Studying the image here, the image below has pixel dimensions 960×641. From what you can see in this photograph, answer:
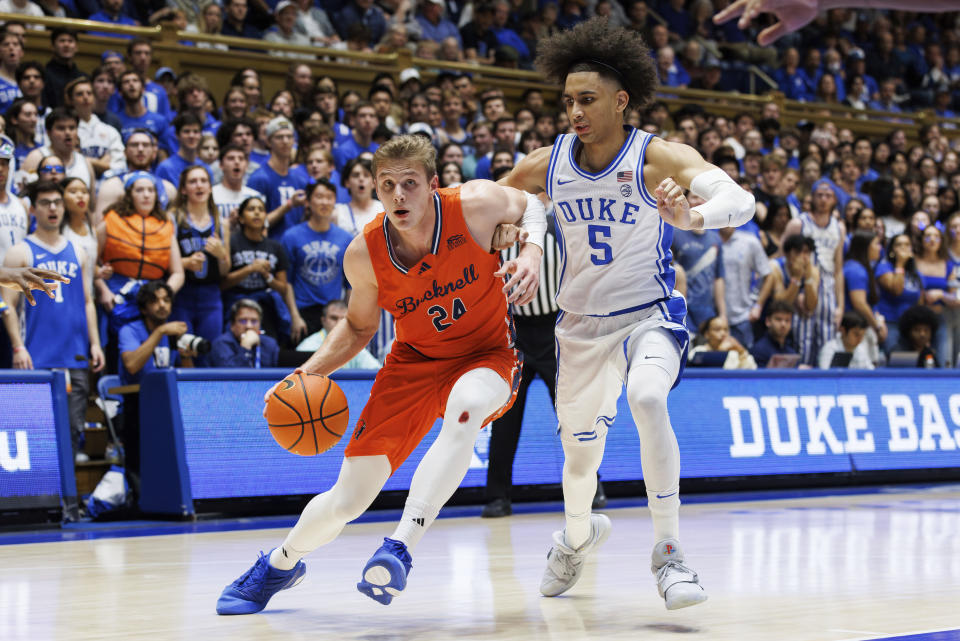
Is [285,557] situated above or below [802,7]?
below

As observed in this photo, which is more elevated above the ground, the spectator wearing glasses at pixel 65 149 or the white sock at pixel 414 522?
the spectator wearing glasses at pixel 65 149

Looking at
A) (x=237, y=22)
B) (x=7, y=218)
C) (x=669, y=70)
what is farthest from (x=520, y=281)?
(x=669, y=70)

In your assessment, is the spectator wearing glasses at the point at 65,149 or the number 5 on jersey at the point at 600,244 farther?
the spectator wearing glasses at the point at 65,149

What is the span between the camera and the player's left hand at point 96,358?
9.17 metres

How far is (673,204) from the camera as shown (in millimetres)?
4645

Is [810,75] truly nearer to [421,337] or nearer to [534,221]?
[534,221]

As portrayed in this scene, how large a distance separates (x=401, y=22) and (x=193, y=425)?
352 inches

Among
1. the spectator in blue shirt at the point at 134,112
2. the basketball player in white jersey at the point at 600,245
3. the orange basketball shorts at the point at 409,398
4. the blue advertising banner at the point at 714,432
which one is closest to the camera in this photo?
the orange basketball shorts at the point at 409,398

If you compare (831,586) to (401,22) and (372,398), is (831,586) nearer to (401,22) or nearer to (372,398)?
(372,398)

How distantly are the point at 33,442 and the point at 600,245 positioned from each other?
15.4 feet

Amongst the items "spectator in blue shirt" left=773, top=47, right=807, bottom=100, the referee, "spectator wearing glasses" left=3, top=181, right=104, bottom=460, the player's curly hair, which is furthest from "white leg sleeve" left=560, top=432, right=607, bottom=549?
"spectator in blue shirt" left=773, top=47, right=807, bottom=100

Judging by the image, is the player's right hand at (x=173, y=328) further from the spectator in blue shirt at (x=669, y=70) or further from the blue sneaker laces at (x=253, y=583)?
the spectator in blue shirt at (x=669, y=70)

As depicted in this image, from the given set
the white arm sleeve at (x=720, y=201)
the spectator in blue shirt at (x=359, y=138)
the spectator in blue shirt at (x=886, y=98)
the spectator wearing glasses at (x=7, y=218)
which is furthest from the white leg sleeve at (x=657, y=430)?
the spectator in blue shirt at (x=886, y=98)

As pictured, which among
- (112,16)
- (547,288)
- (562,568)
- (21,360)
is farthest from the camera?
(112,16)
